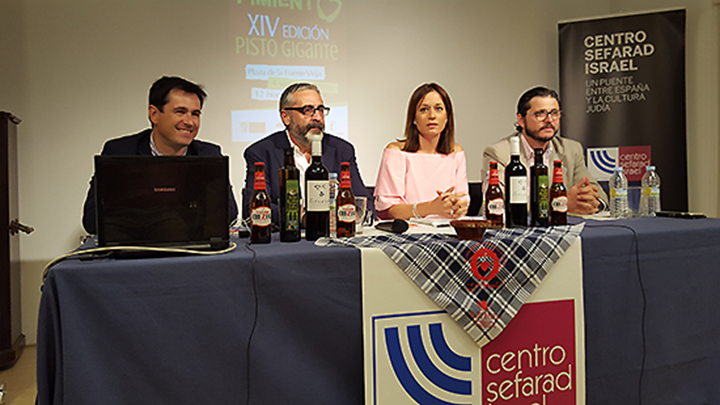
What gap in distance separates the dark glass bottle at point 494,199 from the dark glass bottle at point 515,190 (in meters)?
0.03

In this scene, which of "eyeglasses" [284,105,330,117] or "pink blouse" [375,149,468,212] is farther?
"eyeglasses" [284,105,330,117]

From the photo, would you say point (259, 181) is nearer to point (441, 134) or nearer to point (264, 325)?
point (264, 325)

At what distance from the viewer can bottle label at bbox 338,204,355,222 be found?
144cm

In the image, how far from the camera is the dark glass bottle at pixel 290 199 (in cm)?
142

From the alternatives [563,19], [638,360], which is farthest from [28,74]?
[563,19]

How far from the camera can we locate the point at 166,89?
3203mm

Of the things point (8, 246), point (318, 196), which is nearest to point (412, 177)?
point (318, 196)

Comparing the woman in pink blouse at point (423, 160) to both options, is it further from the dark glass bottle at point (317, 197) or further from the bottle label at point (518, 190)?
the dark glass bottle at point (317, 197)

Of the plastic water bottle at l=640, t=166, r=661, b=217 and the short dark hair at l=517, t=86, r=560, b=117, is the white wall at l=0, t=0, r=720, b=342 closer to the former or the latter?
the short dark hair at l=517, t=86, r=560, b=117

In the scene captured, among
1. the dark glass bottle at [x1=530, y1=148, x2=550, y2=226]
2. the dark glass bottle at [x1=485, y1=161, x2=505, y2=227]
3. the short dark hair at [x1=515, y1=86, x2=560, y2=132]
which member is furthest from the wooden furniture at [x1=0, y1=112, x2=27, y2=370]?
the short dark hair at [x1=515, y1=86, x2=560, y2=132]

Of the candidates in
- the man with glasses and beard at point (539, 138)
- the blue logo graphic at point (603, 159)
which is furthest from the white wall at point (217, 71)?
the man with glasses and beard at point (539, 138)

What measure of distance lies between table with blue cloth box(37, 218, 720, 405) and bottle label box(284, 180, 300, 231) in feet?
0.36

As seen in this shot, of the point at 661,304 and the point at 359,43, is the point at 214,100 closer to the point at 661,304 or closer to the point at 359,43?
the point at 359,43

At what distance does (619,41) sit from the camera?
3574mm
